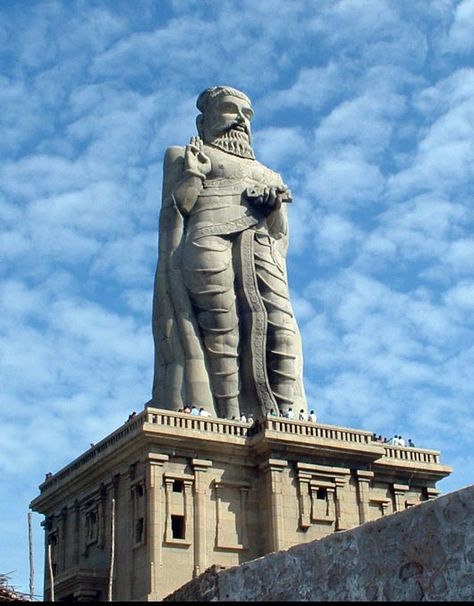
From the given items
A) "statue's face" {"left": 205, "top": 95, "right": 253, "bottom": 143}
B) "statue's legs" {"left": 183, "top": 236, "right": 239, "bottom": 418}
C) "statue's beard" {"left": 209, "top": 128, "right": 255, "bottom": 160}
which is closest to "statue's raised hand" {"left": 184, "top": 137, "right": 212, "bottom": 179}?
"statue's beard" {"left": 209, "top": 128, "right": 255, "bottom": 160}

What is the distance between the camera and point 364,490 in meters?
31.6

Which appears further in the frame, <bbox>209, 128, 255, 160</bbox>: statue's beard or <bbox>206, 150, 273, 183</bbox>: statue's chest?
<bbox>209, 128, 255, 160</bbox>: statue's beard

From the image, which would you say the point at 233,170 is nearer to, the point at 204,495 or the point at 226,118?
the point at 226,118

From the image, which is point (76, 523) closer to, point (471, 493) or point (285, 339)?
point (285, 339)

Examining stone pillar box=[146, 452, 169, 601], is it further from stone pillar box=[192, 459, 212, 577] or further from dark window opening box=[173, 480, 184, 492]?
stone pillar box=[192, 459, 212, 577]

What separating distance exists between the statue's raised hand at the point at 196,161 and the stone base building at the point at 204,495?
9.16 m

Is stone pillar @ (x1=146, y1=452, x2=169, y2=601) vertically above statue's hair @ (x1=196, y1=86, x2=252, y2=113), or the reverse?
statue's hair @ (x1=196, y1=86, x2=252, y2=113)

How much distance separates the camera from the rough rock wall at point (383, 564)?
374 inches

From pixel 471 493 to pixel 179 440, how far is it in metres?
20.4

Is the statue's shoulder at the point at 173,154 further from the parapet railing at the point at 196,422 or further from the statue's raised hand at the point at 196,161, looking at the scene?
the parapet railing at the point at 196,422

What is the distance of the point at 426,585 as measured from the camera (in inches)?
380

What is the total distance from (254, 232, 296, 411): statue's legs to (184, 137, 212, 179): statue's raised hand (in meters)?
2.70

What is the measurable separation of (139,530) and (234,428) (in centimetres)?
384

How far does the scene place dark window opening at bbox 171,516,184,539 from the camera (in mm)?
28875
